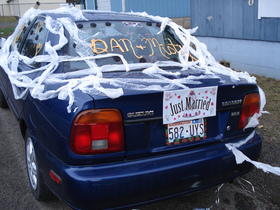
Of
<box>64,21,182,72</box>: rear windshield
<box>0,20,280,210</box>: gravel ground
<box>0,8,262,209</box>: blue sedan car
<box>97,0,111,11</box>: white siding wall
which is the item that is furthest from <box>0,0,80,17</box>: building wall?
<box>0,8,262,209</box>: blue sedan car

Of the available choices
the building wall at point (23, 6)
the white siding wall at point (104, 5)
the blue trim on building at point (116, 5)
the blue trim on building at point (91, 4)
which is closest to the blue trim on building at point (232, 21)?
the blue trim on building at point (116, 5)

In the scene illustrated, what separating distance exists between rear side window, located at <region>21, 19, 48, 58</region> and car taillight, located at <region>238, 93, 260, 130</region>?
6.66 feet

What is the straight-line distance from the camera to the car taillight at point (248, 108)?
2.72 m

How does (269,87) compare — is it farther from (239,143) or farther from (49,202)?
(49,202)

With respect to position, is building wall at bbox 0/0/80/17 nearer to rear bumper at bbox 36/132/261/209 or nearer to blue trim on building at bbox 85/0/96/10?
blue trim on building at bbox 85/0/96/10

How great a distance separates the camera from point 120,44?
10.1 ft

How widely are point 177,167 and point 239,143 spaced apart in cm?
71

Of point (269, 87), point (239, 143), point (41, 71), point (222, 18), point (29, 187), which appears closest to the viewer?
point (239, 143)

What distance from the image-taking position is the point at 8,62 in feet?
12.3

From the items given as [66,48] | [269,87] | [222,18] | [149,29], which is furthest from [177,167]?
[222,18]

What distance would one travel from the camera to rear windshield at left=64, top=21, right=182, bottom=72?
2.89 meters

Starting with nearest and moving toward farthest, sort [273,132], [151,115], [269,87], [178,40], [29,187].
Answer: [151,115], [29,187], [178,40], [273,132], [269,87]

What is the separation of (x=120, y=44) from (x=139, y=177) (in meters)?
1.44

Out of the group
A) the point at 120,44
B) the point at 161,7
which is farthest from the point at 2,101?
the point at 161,7
